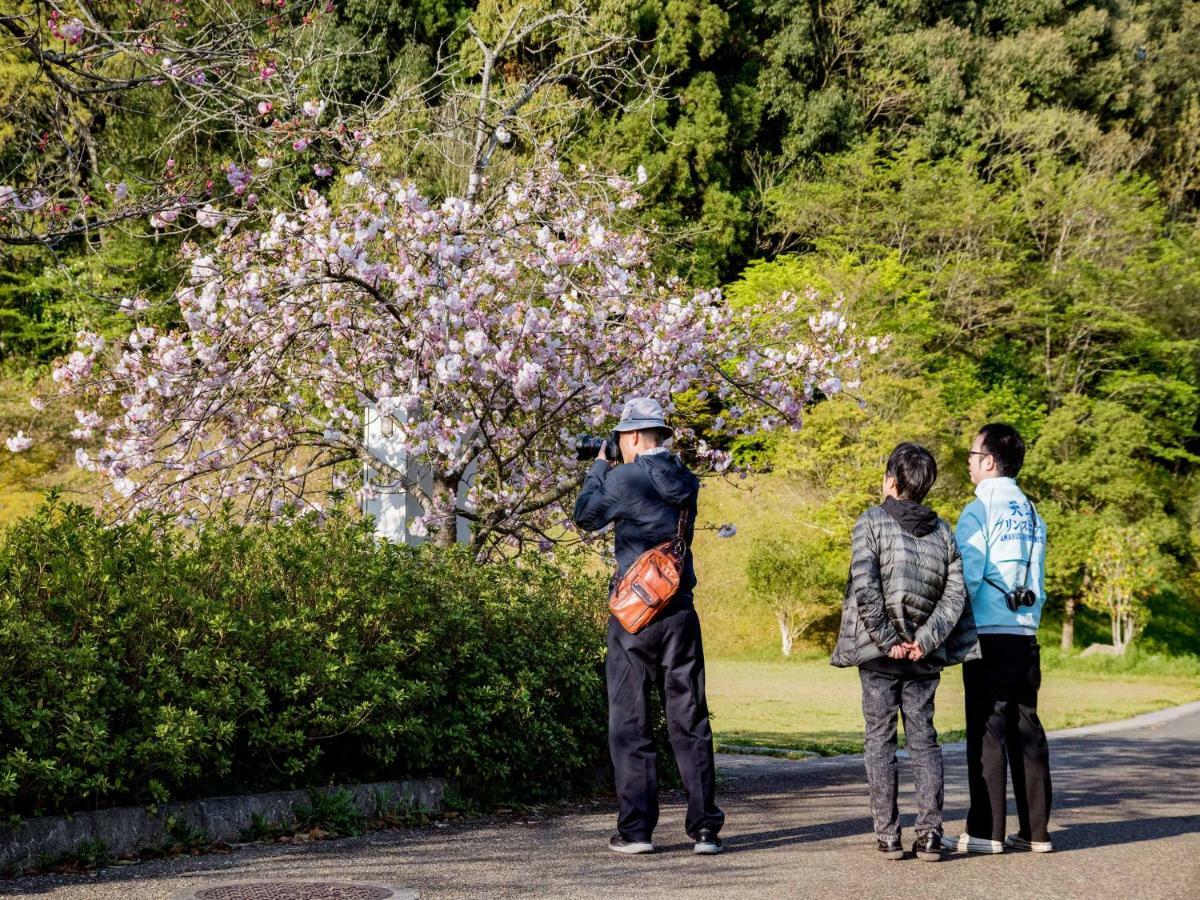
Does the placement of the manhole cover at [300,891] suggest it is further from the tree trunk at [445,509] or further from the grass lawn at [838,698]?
the grass lawn at [838,698]

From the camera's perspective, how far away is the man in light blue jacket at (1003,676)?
639 centimetres

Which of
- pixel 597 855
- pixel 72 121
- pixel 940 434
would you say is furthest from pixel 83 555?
pixel 940 434

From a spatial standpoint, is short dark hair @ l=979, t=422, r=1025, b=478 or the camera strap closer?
the camera strap

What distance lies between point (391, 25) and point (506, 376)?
102ft

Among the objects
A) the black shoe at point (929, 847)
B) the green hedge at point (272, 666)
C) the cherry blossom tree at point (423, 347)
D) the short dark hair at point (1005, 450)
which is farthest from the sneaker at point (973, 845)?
the cherry blossom tree at point (423, 347)

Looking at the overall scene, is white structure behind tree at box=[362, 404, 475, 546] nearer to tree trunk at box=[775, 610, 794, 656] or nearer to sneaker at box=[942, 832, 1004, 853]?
sneaker at box=[942, 832, 1004, 853]

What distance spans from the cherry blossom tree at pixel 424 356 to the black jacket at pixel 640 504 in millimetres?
2865

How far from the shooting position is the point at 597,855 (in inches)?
238

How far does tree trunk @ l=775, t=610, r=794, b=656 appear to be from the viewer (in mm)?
30562

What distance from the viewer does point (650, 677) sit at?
20.4 ft

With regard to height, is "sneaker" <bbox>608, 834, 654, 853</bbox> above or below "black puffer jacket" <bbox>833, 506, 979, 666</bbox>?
below

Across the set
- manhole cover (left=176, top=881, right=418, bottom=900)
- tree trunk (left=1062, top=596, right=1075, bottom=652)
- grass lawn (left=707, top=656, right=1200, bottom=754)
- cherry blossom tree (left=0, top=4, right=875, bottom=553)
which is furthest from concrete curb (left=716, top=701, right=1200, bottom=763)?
tree trunk (left=1062, top=596, right=1075, bottom=652)

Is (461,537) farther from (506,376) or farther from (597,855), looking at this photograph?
(597,855)

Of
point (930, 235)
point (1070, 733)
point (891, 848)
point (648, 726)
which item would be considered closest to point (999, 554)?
point (891, 848)
